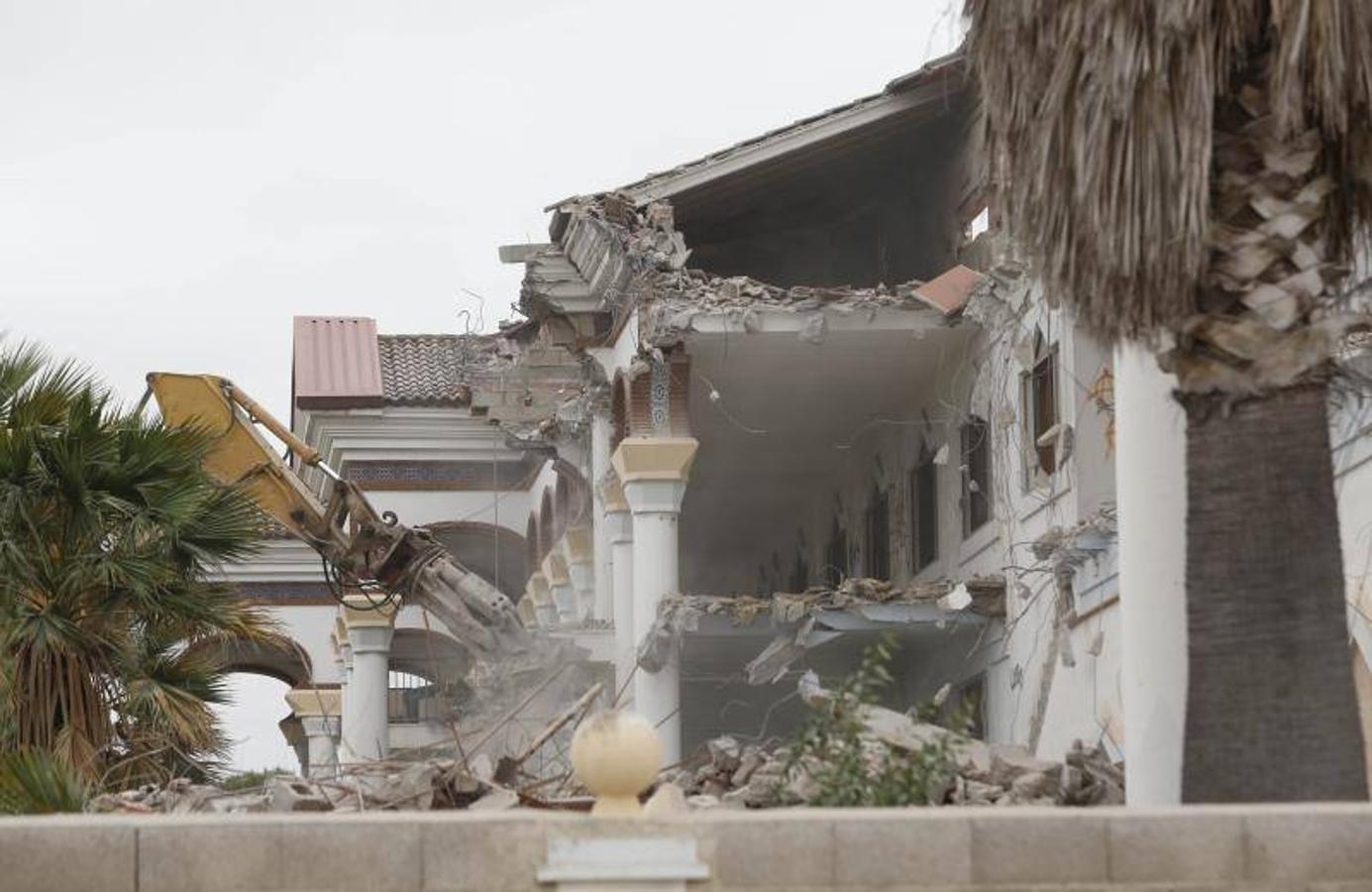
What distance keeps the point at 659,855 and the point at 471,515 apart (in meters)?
36.4

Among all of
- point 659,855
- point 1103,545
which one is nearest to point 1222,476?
point 659,855

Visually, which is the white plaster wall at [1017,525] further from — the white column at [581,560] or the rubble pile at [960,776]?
the white column at [581,560]

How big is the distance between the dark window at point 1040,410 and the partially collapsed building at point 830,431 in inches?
2.0

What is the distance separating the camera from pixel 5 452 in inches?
706

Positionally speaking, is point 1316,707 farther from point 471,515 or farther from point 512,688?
point 471,515

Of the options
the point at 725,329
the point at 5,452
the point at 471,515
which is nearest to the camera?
the point at 5,452

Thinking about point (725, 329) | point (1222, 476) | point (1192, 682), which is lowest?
point (1192, 682)

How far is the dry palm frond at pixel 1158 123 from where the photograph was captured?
396 inches

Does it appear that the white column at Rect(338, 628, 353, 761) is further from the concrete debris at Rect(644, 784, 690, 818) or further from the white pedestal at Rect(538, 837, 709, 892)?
the white pedestal at Rect(538, 837, 709, 892)

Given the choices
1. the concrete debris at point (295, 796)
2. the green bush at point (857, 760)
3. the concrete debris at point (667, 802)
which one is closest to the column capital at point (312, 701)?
the concrete debris at point (295, 796)

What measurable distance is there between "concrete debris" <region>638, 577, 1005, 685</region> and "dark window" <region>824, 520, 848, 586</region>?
774cm

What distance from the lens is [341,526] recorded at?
83.3ft

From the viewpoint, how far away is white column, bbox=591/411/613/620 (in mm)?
30203

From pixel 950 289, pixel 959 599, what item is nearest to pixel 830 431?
pixel 950 289
